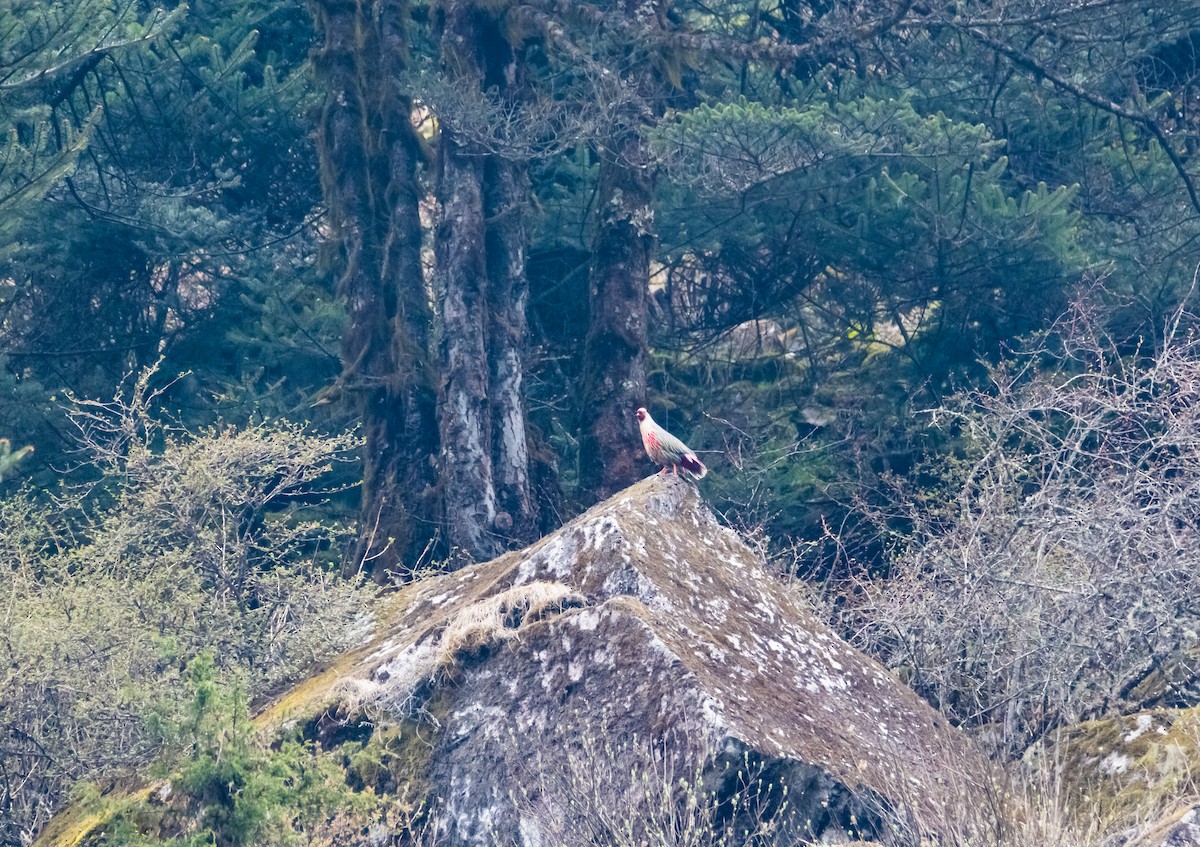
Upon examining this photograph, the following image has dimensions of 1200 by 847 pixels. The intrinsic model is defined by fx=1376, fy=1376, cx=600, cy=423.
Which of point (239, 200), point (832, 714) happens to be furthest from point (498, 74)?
point (832, 714)

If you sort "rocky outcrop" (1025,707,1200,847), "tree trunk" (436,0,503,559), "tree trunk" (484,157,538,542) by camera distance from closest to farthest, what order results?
"rocky outcrop" (1025,707,1200,847), "tree trunk" (436,0,503,559), "tree trunk" (484,157,538,542)

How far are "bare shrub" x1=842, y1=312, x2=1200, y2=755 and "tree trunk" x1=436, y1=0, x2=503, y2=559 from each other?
3965 mm

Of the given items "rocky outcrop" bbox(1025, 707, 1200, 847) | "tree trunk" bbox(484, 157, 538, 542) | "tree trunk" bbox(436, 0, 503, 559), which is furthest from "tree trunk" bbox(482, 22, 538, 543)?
"rocky outcrop" bbox(1025, 707, 1200, 847)

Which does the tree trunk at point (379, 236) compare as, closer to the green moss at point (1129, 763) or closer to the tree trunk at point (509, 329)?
the tree trunk at point (509, 329)

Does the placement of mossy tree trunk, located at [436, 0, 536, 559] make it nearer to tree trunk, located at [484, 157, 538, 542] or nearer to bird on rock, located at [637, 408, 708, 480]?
tree trunk, located at [484, 157, 538, 542]

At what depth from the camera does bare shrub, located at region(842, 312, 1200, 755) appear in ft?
25.9

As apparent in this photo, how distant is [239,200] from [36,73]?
19.1 ft

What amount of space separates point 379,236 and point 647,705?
8.49 meters

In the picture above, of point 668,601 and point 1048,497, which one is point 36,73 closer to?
point 668,601

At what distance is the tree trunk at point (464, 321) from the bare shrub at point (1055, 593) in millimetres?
3965

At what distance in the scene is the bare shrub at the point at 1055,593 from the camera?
789cm

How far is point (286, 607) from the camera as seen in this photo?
8719 mm

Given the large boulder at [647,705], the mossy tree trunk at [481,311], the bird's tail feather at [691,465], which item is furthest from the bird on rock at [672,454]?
the mossy tree trunk at [481,311]

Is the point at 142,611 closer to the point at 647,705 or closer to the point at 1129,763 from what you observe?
the point at 647,705
